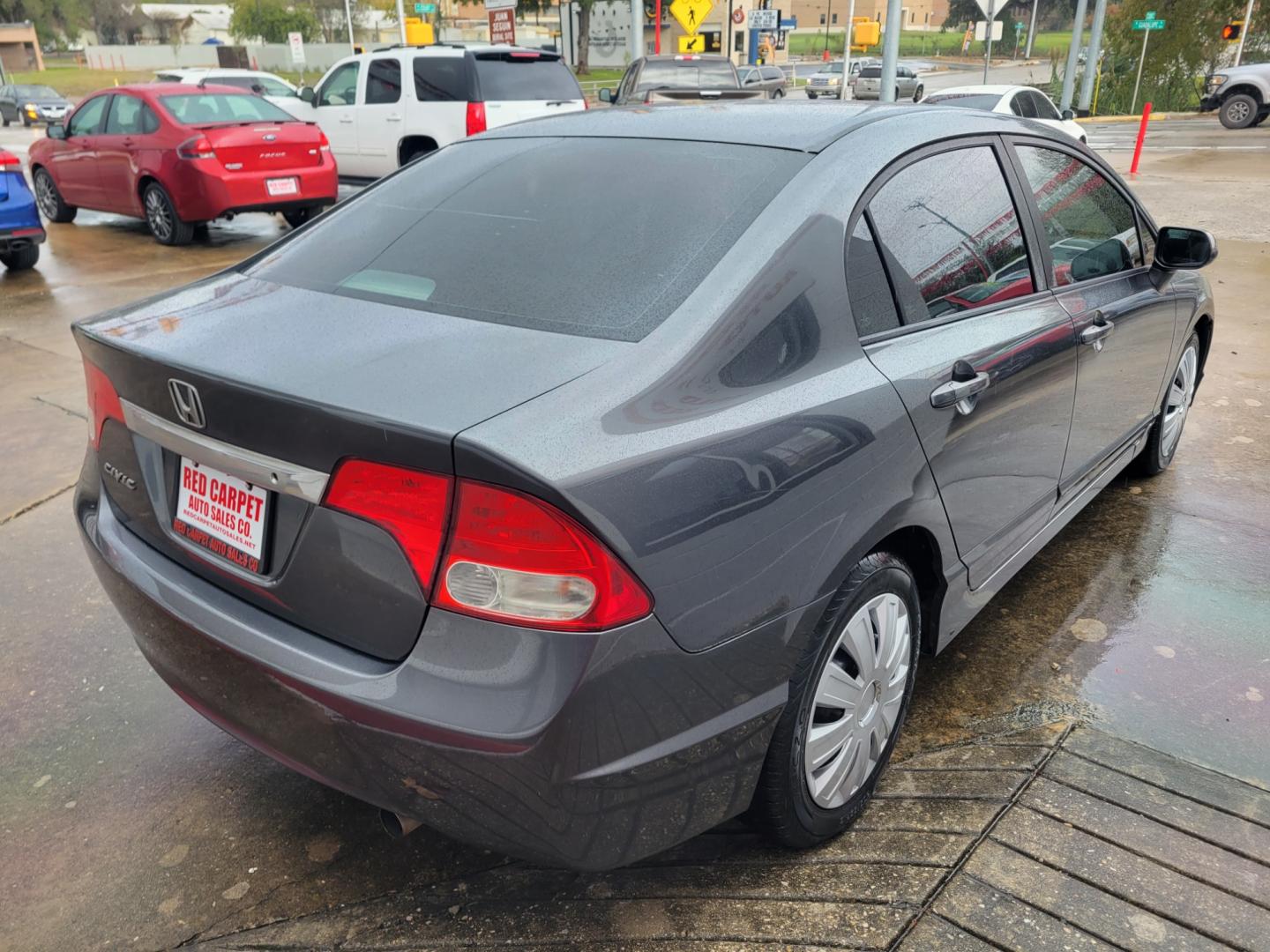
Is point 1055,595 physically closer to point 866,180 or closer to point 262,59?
point 866,180

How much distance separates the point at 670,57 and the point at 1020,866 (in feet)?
49.9

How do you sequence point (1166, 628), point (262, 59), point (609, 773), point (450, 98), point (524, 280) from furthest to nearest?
point (262, 59) < point (450, 98) < point (1166, 628) < point (524, 280) < point (609, 773)

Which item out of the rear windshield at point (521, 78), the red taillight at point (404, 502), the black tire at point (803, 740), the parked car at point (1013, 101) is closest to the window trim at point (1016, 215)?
the black tire at point (803, 740)

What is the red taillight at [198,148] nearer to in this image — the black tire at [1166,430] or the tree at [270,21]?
the black tire at [1166,430]

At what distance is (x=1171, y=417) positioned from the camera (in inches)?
167

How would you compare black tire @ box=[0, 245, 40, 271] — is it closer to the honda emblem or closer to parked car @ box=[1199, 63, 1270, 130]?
the honda emblem

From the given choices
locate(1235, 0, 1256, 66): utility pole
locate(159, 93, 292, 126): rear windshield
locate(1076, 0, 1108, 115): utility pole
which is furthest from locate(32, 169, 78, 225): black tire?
locate(1235, 0, 1256, 66): utility pole

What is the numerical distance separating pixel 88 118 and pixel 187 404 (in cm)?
1086

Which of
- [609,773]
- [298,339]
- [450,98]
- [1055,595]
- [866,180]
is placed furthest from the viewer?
[450,98]

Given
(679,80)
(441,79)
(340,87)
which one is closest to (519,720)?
(441,79)

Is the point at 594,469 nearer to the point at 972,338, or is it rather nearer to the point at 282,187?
the point at 972,338

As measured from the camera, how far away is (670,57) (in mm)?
15469

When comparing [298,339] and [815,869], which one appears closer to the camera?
[298,339]

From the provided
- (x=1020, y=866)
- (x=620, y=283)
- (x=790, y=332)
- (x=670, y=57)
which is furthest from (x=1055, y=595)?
(x=670, y=57)
